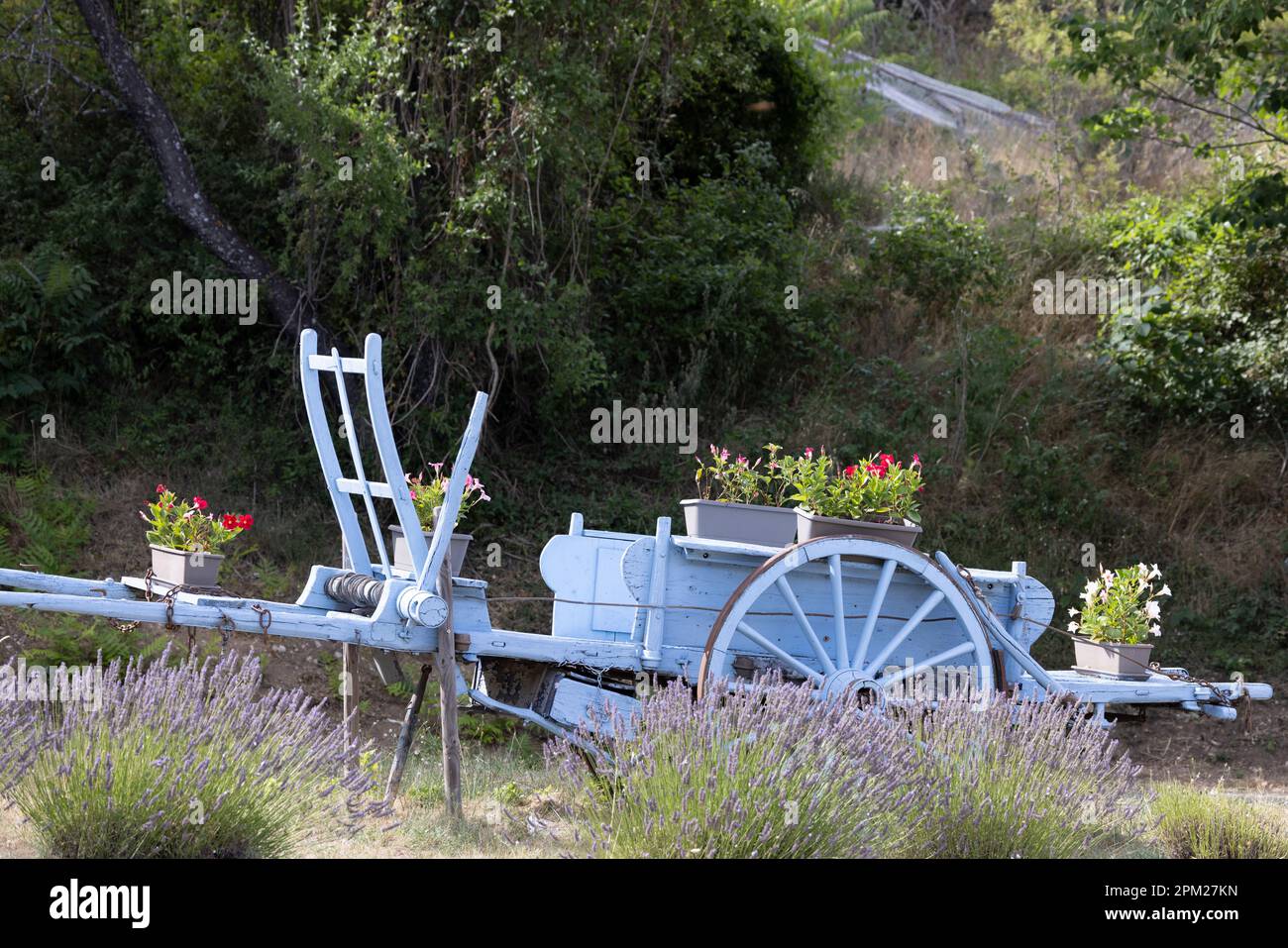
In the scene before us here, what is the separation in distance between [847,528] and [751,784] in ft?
5.20

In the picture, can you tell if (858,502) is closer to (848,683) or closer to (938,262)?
(848,683)

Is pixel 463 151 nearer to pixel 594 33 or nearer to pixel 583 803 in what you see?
pixel 594 33

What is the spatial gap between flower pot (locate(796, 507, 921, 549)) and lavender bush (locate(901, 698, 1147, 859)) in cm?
85

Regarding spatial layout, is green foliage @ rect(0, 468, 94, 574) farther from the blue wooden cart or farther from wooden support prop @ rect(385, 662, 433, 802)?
wooden support prop @ rect(385, 662, 433, 802)

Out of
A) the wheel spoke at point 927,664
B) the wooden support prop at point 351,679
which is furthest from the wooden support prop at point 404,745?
the wheel spoke at point 927,664

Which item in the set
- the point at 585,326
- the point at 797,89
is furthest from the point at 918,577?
the point at 797,89

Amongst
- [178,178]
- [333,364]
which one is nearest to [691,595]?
[333,364]

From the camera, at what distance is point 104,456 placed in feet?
31.7

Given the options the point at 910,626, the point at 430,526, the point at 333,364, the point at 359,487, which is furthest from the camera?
the point at 430,526

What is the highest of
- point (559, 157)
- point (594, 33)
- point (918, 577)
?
point (594, 33)

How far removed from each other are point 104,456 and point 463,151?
346 cm

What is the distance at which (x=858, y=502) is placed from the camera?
511cm

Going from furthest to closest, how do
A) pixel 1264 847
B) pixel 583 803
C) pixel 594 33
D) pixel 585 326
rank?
1. pixel 585 326
2. pixel 594 33
3. pixel 1264 847
4. pixel 583 803

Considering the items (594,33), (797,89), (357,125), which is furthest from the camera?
(797,89)
